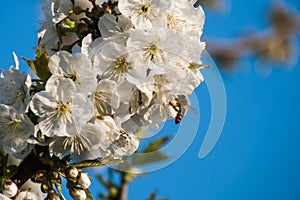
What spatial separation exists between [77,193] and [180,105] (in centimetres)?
33

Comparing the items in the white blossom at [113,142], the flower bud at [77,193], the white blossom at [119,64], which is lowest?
the flower bud at [77,193]

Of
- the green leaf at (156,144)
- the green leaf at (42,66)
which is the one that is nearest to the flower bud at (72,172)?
the green leaf at (42,66)

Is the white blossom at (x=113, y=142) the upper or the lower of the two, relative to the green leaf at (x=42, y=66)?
lower

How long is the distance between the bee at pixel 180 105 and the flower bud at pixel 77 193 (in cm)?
30

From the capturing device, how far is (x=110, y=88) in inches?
57.9

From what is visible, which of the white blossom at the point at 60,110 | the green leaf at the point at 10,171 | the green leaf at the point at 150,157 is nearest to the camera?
the white blossom at the point at 60,110

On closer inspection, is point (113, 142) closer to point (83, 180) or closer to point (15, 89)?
point (83, 180)

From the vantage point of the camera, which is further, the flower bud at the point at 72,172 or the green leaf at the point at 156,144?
the green leaf at the point at 156,144

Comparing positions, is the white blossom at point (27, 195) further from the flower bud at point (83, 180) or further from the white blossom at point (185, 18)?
the white blossom at point (185, 18)

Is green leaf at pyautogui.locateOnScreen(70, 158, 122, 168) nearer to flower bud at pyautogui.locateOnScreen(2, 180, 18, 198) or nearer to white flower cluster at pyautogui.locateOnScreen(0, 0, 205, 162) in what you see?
white flower cluster at pyautogui.locateOnScreen(0, 0, 205, 162)

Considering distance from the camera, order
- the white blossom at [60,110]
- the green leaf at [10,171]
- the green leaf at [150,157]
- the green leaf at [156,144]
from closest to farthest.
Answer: the white blossom at [60,110] → the green leaf at [10,171] → the green leaf at [150,157] → the green leaf at [156,144]

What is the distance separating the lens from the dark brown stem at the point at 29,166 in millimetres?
1550

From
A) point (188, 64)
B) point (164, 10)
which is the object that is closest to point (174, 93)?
point (188, 64)

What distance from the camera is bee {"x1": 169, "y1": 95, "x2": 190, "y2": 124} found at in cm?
157
